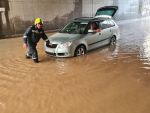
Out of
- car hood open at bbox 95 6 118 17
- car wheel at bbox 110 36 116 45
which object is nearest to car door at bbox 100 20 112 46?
car wheel at bbox 110 36 116 45

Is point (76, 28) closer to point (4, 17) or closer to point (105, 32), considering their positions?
point (105, 32)

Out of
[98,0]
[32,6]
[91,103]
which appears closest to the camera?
[91,103]

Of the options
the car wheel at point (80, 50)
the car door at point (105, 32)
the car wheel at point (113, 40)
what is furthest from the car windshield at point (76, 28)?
the car wheel at point (113, 40)

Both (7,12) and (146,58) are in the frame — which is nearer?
(146,58)

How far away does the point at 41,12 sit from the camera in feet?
52.5

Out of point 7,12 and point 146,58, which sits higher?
point 7,12

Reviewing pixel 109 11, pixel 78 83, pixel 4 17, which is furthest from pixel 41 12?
pixel 78 83

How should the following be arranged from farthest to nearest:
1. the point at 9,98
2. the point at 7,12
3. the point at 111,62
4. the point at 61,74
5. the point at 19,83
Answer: the point at 7,12 < the point at 111,62 < the point at 61,74 < the point at 19,83 < the point at 9,98

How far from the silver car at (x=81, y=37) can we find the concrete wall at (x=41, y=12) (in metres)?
5.47

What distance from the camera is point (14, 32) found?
14.6 metres

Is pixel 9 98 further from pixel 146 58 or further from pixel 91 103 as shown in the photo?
pixel 146 58

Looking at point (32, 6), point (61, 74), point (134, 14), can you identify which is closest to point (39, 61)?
point (61, 74)

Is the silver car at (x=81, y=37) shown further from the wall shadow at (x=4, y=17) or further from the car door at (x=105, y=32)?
the wall shadow at (x=4, y=17)

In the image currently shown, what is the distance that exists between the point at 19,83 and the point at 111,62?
11.8 feet
